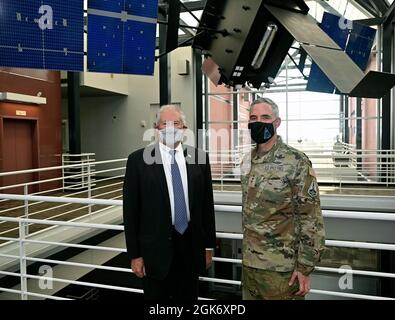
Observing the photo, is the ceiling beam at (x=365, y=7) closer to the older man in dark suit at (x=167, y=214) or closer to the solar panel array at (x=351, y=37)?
the solar panel array at (x=351, y=37)

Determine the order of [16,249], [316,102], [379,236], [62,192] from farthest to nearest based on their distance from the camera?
[316,102] < [62,192] < [379,236] < [16,249]

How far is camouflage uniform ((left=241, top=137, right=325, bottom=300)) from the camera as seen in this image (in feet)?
4.61

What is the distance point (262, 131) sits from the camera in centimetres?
150

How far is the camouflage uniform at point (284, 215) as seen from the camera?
1.41 metres

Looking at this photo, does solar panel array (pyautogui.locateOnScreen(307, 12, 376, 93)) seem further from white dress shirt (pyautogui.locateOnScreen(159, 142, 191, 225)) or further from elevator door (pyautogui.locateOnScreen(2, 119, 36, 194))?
elevator door (pyautogui.locateOnScreen(2, 119, 36, 194))

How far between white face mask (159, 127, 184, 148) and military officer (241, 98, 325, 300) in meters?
0.35

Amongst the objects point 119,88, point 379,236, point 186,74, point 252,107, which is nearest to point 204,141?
point 186,74

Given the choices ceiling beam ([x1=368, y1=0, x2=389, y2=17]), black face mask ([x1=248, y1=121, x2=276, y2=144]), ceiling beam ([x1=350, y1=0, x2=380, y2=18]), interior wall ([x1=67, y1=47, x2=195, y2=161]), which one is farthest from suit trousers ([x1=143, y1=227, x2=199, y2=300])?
interior wall ([x1=67, y1=47, x2=195, y2=161])

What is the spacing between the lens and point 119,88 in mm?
9914

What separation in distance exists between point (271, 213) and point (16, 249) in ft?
10.3

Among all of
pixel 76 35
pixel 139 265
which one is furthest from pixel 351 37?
pixel 139 265

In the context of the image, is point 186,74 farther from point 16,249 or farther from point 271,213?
point 271,213

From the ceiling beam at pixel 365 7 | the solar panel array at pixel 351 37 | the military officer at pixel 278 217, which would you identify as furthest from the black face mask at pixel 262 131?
the ceiling beam at pixel 365 7

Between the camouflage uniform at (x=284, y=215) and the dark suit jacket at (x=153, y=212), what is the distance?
267mm
